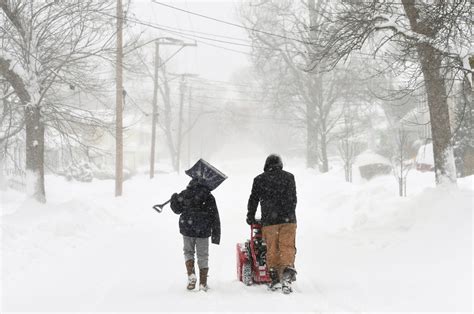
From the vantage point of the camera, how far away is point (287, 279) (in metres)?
6.61

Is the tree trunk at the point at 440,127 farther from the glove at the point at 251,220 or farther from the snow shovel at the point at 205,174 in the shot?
the snow shovel at the point at 205,174

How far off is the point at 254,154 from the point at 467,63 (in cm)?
8702

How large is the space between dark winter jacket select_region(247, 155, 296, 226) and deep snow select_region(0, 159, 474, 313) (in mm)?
978

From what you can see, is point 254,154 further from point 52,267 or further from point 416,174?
point 52,267

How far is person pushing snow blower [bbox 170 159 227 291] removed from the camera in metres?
6.73

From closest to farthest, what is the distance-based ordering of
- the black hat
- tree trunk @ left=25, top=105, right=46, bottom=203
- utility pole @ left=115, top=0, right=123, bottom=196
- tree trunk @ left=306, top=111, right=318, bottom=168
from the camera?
the black hat < tree trunk @ left=25, top=105, right=46, bottom=203 < utility pole @ left=115, top=0, right=123, bottom=196 < tree trunk @ left=306, top=111, right=318, bottom=168

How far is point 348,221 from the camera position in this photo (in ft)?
47.6

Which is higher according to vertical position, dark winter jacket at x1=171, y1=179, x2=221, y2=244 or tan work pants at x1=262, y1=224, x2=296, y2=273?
dark winter jacket at x1=171, y1=179, x2=221, y2=244

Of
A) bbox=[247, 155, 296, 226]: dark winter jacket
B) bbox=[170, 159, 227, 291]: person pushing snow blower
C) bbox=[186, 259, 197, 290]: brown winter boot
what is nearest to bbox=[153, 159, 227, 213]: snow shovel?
bbox=[170, 159, 227, 291]: person pushing snow blower

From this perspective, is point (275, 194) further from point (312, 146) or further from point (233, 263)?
point (312, 146)

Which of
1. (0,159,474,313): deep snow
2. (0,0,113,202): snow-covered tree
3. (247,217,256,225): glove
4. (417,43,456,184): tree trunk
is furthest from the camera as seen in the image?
(0,0,113,202): snow-covered tree

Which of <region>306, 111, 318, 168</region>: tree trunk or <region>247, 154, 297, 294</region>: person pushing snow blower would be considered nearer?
<region>247, 154, 297, 294</region>: person pushing snow blower

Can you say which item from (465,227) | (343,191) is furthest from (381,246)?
(343,191)

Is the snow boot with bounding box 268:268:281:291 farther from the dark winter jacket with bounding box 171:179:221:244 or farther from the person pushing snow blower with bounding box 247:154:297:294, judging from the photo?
the dark winter jacket with bounding box 171:179:221:244
